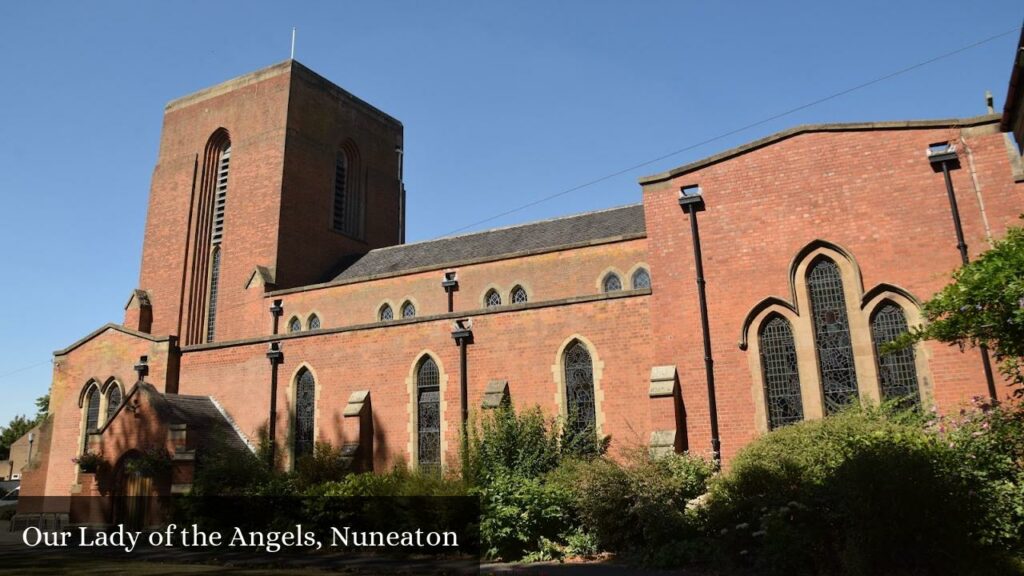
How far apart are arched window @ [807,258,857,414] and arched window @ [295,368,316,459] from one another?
14512 mm

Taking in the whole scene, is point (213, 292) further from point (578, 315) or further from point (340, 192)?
point (578, 315)

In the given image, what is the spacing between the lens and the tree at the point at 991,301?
9891mm

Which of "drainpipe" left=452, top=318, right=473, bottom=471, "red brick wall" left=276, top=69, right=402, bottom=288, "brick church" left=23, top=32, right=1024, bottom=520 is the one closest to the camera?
"brick church" left=23, top=32, right=1024, bottom=520

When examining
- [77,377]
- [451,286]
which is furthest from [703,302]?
[77,377]

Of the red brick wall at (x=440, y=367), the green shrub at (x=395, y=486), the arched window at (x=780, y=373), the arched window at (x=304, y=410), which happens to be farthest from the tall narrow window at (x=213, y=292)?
the arched window at (x=780, y=373)

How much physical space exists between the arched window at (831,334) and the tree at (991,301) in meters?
5.10

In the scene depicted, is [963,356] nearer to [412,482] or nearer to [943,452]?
[943,452]

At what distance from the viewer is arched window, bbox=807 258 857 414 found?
16.0 m

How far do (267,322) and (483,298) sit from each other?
32.6 ft

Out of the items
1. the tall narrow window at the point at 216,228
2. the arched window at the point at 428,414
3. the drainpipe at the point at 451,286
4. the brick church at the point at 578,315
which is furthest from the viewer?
the tall narrow window at the point at 216,228

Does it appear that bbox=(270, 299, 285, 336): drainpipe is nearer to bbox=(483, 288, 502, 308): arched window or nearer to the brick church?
the brick church

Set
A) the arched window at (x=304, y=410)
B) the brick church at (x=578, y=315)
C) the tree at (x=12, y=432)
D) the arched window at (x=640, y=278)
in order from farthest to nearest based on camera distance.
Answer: the tree at (x=12, y=432) → the arched window at (x=640, y=278) → the arched window at (x=304, y=410) → the brick church at (x=578, y=315)

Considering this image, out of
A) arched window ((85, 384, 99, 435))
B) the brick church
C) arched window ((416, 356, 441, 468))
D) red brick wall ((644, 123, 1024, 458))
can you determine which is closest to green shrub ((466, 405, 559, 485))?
the brick church

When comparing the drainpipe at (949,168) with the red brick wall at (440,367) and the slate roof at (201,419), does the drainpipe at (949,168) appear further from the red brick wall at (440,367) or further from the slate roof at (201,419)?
the slate roof at (201,419)
